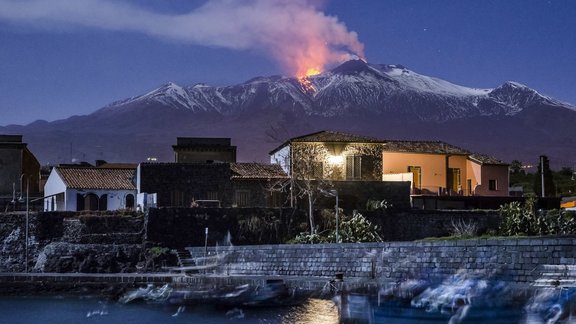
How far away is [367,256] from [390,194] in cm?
1749

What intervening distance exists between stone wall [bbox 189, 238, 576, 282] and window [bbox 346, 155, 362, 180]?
13837 millimetres

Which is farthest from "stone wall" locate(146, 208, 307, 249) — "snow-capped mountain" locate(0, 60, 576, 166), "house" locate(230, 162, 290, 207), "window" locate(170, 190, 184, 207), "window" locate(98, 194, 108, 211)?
"snow-capped mountain" locate(0, 60, 576, 166)

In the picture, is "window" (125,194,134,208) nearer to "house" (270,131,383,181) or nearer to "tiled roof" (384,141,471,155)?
"house" (270,131,383,181)

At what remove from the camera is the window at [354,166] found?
59.8m

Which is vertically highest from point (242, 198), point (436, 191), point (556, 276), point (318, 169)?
point (318, 169)

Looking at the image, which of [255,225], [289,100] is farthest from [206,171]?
[289,100]

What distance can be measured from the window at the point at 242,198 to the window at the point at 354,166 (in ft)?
22.3

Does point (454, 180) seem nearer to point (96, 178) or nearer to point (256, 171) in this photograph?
point (256, 171)

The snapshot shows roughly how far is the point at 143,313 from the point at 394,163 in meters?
26.3

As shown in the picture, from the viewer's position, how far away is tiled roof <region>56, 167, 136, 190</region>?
58562 mm

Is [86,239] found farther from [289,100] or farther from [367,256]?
[289,100]

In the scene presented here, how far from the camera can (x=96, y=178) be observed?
5975 centimetres

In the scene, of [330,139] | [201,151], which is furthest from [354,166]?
[201,151]

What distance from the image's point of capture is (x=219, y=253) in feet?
158
